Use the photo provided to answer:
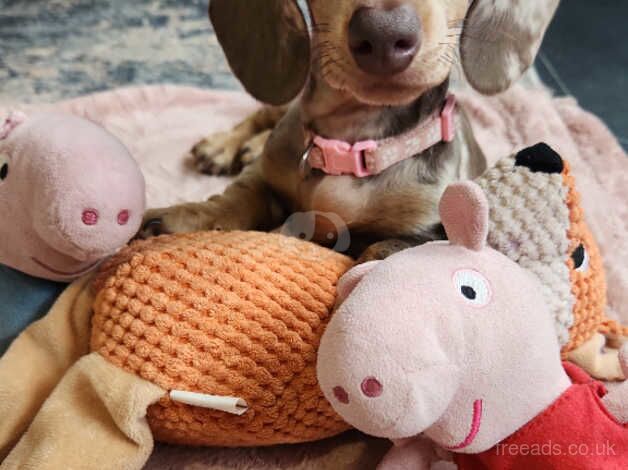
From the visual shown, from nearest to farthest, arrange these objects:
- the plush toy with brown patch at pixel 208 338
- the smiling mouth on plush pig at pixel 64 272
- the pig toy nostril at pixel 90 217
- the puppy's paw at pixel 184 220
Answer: the plush toy with brown patch at pixel 208 338 → the pig toy nostril at pixel 90 217 → the smiling mouth on plush pig at pixel 64 272 → the puppy's paw at pixel 184 220

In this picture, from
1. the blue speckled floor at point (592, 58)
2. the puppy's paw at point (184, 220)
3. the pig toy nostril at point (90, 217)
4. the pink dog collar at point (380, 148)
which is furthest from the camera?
the blue speckled floor at point (592, 58)

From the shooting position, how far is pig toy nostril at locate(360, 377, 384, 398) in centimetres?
83

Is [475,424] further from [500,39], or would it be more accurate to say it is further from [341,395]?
[500,39]

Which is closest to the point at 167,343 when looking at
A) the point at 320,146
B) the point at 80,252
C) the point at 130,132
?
the point at 80,252

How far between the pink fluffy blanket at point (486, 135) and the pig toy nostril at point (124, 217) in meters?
0.80

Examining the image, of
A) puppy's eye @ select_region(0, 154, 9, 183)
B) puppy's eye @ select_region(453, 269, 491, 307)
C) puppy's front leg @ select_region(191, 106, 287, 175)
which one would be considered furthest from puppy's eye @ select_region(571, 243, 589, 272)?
puppy's front leg @ select_region(191, 106, 287, 175)

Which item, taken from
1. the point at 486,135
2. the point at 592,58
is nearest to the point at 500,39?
the point at 486,135

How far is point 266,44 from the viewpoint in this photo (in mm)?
1536

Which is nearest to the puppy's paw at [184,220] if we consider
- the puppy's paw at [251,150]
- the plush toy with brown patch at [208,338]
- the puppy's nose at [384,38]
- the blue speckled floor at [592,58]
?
the plush toy with brown patch at [208,338]

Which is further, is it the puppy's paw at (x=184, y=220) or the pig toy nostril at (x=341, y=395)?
the puppy's paw at (x=184, y=220)

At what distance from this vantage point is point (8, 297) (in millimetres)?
1293

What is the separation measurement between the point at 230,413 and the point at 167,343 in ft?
0.46

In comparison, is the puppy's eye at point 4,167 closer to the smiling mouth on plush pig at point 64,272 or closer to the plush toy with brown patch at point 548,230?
the smiling mouth on plush pig at point 64,272

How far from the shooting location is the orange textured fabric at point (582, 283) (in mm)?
1177
